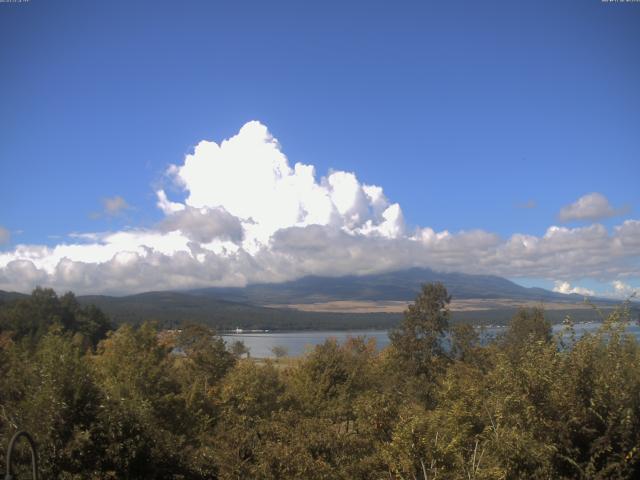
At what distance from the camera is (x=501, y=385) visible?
1392 centimetres

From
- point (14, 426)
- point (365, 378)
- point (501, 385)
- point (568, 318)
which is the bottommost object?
point (365, 378)

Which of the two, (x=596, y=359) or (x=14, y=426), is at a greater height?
(x=596, y=359)

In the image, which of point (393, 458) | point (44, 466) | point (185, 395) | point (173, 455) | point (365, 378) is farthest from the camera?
point (365, 378)

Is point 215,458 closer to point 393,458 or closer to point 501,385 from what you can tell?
point 393,458

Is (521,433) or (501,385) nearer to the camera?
(521,433)

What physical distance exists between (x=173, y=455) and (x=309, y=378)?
630 inches

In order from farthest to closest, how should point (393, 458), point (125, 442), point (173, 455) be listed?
point (173, 455) < point (125, 442) < point (393, 458)

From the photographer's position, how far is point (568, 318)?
14.4 meters

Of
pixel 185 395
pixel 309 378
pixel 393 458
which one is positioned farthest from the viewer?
pixel 309 378

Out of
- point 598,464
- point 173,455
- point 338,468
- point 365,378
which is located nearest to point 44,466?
point 173,455

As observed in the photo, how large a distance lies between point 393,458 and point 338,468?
2015 mm

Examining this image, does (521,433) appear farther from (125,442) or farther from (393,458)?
(125,442)

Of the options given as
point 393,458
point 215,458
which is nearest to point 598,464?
point 393,458

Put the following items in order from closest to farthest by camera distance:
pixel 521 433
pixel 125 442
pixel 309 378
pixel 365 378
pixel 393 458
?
pixel 521 433, pixel 393 458, pixel 125 442, pixel 309 378, pixel 365 378
